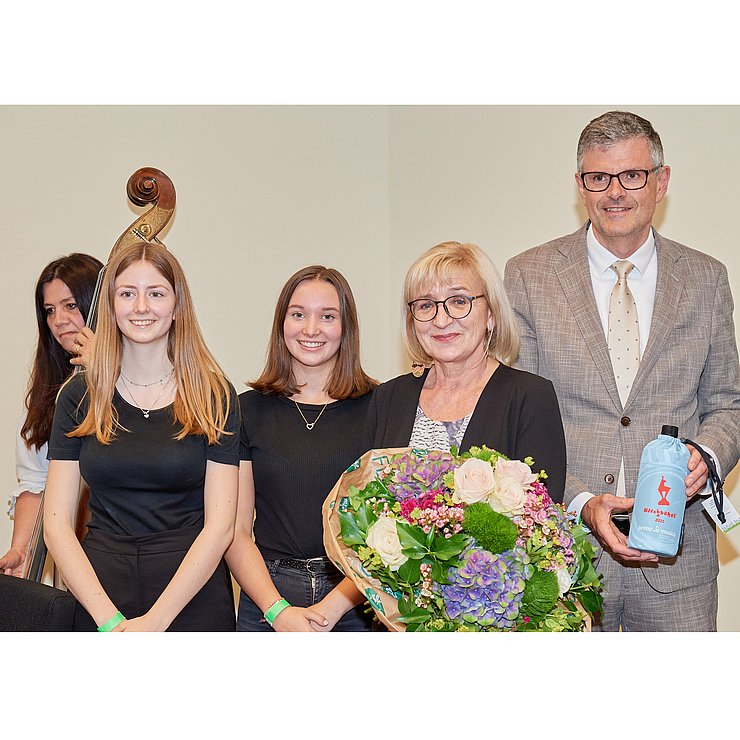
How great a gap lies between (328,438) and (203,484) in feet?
1.24

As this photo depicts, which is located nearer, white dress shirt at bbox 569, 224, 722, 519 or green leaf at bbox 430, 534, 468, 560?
green leaf at bbox 430, 534, 468, 560

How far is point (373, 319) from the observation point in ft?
14.2

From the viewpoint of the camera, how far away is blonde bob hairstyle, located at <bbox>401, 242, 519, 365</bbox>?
2254 mm

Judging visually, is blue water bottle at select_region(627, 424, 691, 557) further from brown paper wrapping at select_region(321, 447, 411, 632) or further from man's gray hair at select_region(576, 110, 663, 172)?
man's gray hair at select_region(576, 110, 663, 172)

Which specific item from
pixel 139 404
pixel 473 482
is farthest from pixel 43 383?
pixel 473 482

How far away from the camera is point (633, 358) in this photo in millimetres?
2518

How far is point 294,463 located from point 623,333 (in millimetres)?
961

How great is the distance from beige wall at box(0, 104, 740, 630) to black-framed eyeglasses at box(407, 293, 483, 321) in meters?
1.24

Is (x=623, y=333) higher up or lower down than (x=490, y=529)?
higher up

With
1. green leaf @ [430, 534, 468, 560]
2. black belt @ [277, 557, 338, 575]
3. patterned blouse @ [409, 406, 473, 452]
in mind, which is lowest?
black belt @ [277, 557, 338, 575]

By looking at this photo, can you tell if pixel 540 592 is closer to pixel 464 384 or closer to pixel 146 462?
pixel 464 384

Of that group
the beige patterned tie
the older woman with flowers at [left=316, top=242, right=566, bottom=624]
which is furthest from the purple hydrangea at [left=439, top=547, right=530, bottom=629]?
the beige patterned tie

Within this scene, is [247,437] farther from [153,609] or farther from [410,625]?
[410,625]
